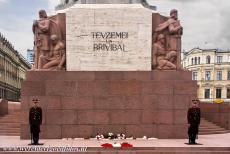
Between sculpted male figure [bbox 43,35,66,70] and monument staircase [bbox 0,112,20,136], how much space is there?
9.63ft

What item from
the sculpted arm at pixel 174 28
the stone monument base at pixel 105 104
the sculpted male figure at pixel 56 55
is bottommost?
the stone monument base at pixel 105 104

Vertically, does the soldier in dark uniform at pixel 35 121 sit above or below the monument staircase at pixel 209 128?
above

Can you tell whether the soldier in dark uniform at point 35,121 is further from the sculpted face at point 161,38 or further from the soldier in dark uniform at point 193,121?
the sculpted face at point 161,38

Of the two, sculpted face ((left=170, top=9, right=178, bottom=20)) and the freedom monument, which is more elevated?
sculpted face ((left=170, top=9, right=178, bottom=20))

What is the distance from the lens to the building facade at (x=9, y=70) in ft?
227

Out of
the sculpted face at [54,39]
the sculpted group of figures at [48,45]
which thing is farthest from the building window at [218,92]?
the sculpted face at [54,39]

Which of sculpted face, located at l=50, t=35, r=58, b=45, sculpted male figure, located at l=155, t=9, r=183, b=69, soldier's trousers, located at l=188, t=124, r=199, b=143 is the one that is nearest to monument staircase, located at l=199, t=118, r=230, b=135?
sculpted male figure, located at l=155, t=9, r=183, b=69

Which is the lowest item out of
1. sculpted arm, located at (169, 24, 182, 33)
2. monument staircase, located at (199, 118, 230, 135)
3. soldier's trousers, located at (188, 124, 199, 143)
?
monument staircase, located at (199, 118, 230, 135)

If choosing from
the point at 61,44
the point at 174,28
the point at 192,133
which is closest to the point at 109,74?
the point at 61,44

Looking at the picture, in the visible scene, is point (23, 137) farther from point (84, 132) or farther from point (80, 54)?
point (80, 54)

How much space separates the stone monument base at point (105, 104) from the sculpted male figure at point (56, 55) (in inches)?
15.8

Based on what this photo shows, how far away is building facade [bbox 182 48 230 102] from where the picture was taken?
76.3 metres

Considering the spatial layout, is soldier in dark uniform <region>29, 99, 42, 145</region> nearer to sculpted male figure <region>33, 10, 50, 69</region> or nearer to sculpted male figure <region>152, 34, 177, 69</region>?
sculpted male figure <region>33, 10, 50, 69</region>

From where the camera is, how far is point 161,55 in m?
13.6
